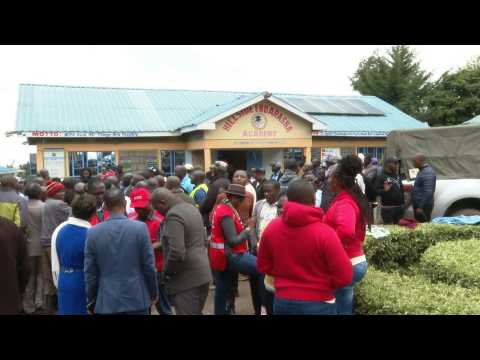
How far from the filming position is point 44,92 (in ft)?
54.3

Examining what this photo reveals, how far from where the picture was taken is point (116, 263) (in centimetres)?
346

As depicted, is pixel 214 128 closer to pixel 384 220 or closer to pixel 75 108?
pixel 75 108

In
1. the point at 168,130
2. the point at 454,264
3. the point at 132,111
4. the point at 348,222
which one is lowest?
the point at 454,264

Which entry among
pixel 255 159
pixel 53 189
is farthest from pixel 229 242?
pixel 255 159

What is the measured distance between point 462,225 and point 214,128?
30.3 feet

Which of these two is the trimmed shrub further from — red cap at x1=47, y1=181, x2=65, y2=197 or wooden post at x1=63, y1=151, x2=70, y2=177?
wooden post at x1=63, y1=151, x2=70, y2=177

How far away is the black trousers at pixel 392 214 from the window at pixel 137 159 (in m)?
9.25

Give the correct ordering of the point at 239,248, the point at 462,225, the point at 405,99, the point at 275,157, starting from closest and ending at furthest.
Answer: the point at 239,248, the point at 462,225, the point at 275,157, the point at 405,99

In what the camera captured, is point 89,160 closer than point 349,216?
No

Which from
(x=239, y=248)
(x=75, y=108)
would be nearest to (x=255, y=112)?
(x=75, y=108)

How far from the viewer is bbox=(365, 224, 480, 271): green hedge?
5946 mm

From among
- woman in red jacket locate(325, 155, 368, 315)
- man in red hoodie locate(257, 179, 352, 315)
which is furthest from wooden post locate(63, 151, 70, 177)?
man in red hoodie locate(257, 179, 352, 315)

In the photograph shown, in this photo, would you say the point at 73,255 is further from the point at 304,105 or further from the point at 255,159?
the point at 304,105

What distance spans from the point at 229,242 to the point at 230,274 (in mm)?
576
